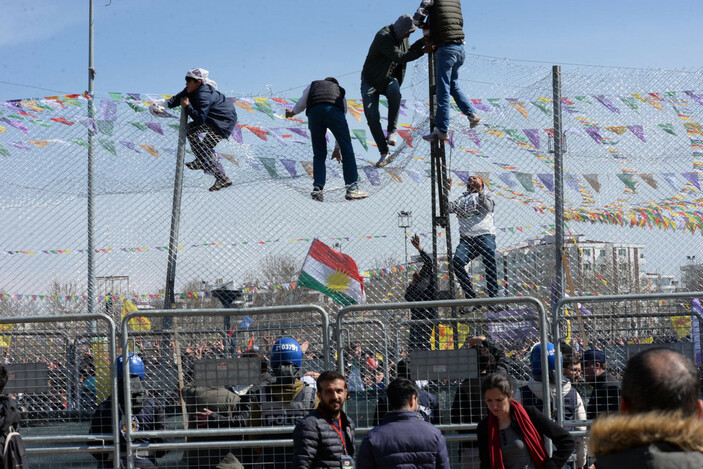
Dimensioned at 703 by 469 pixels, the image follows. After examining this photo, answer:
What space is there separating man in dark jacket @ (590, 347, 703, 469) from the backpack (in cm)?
385

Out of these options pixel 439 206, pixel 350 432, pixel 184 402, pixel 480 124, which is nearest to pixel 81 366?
pixel 184 402

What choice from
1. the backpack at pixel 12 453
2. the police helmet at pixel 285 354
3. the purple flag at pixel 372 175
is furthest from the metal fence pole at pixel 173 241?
the backpack at pixel 12 453

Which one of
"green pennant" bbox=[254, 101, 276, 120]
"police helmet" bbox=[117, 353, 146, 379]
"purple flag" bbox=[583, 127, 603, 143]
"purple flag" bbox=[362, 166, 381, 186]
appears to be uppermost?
"green pennant" bbox=[254, 101, 276, 120]

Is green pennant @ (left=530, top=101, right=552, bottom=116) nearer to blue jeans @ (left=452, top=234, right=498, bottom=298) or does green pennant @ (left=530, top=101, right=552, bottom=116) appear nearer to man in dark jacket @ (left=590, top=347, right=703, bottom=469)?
blue jeans @ (left=452, top=234, right=498, bottom=298)

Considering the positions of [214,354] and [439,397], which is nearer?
[439,397]

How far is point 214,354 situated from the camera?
272 inches

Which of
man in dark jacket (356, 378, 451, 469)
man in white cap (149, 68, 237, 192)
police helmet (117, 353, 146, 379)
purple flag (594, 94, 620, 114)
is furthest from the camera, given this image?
man in white cap (149, 68, 237, 192)

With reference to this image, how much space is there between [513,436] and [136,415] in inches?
113

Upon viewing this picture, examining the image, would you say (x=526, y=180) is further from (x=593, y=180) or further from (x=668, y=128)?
(x=668, y=128)

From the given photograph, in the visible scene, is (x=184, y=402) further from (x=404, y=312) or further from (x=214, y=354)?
(x=404, y=312)

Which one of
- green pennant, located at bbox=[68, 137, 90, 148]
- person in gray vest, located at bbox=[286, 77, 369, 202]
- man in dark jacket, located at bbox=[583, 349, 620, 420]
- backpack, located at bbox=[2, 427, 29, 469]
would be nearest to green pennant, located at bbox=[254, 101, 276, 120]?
person in gray vest, located at bbox=[286, 77, 369, 202]

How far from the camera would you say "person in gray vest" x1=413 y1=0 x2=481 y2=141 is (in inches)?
323

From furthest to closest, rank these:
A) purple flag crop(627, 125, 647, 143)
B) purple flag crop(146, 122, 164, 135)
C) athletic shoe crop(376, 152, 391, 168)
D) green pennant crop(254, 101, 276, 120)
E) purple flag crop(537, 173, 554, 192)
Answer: green pennant crop(254, 101, 276, 120) < purple flag crop(146, 122, 164, 135) < athletic shoe crop(376, 152, 391, 168) < purple flag crop(627, 125, 647, 143) < purple flag crop(537, 173, 554, 192)

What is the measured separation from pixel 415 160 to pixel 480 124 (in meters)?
0.73
